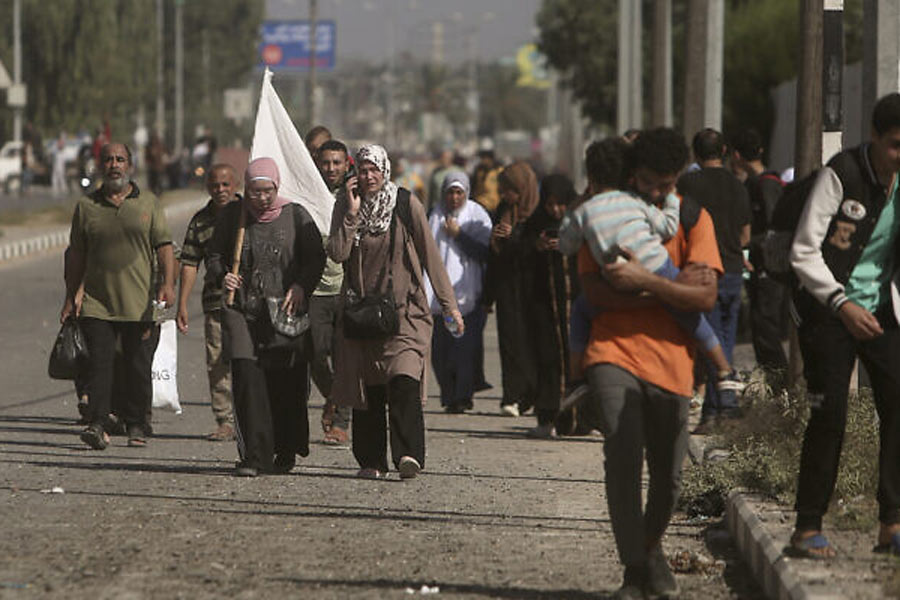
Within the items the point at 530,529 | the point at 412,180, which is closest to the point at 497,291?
the point at 530,529

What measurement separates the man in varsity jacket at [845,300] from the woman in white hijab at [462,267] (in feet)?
22.7

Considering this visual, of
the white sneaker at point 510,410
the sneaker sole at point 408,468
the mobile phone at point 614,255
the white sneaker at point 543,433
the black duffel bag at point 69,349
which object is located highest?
the mobile phone at point 614,255

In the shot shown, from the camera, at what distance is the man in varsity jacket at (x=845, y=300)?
7453mm

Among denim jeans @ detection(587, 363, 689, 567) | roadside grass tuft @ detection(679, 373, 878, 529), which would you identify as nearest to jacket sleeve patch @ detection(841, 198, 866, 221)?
denim jeans @ detection(587, 363, 689, 567)

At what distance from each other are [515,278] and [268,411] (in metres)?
3.58

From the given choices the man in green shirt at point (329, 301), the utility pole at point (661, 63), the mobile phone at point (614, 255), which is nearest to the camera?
the mobile phone at point (614, 255)

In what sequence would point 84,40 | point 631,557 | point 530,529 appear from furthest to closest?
point 84,40 → point 530,529 → point 631,557

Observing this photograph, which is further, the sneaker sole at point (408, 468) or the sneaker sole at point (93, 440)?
the sneaker sole at point (93, 440)

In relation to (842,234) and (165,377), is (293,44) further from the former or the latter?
(842,234)

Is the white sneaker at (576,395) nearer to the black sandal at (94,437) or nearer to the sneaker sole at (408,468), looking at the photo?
the sneaker sole at (408,468)

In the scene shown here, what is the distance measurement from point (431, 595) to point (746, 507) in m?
1.86

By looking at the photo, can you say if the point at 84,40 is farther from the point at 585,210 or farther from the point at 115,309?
the point at 585,210

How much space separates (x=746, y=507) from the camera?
8.92 meters

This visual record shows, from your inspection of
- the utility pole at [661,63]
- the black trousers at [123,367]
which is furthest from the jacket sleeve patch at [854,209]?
the utility pole at [661,63]
